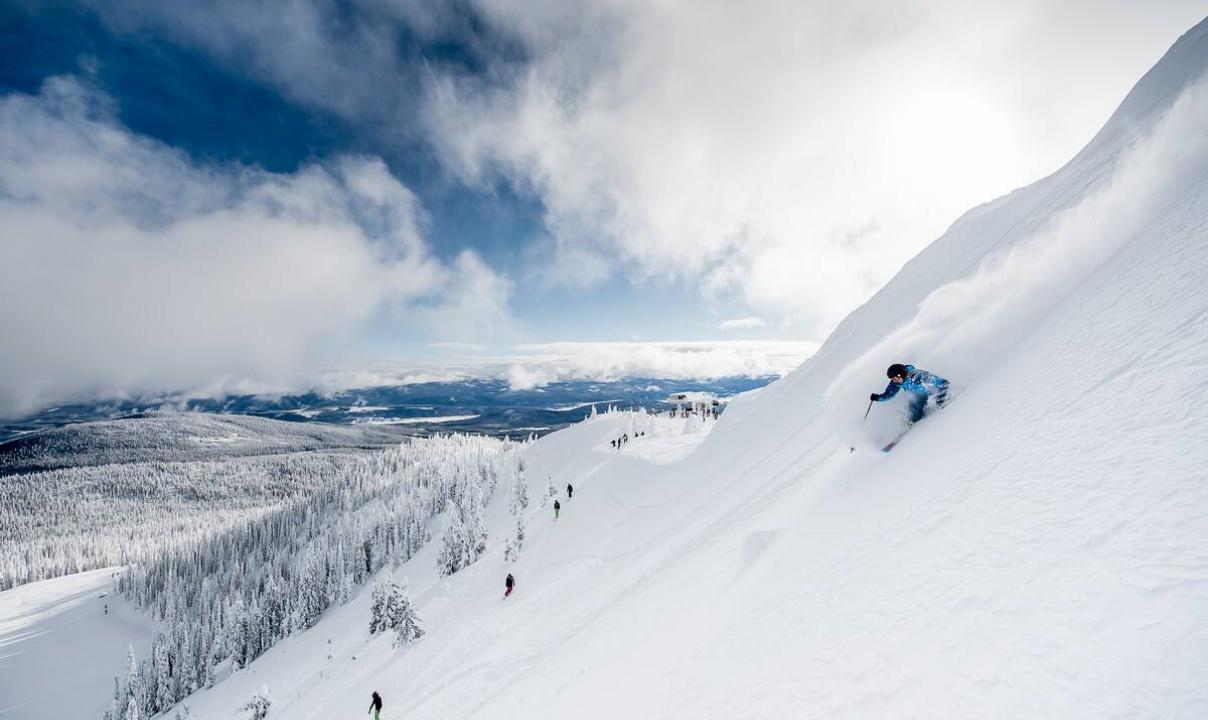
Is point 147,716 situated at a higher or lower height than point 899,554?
lower

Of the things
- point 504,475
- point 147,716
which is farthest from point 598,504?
point 147,716

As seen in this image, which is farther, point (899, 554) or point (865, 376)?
point (865, 376)

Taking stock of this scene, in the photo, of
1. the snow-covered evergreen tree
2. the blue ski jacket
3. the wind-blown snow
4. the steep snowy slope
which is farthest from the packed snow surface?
the blue ski jacket

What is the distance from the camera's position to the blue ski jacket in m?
11.1

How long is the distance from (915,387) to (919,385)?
0.37 ft

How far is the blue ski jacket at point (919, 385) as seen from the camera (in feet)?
36.4

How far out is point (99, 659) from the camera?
3780 inches

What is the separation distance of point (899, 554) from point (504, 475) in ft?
376

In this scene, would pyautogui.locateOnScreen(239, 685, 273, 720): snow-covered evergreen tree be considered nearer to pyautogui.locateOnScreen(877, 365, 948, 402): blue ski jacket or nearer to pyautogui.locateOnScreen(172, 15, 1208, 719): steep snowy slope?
pyautogui.locateOnScreen(172, 15, 1208, 719): steep snowy slope

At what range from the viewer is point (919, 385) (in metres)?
11.6

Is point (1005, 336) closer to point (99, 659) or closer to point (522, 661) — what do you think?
point (522, 661)

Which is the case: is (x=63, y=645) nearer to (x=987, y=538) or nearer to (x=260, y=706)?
(x=260, y=706)

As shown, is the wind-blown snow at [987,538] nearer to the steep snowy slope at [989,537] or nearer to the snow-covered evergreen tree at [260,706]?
the steep snowy slope at [989,537]

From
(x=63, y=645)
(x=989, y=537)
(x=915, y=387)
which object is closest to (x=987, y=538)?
(x=989, y=537)
